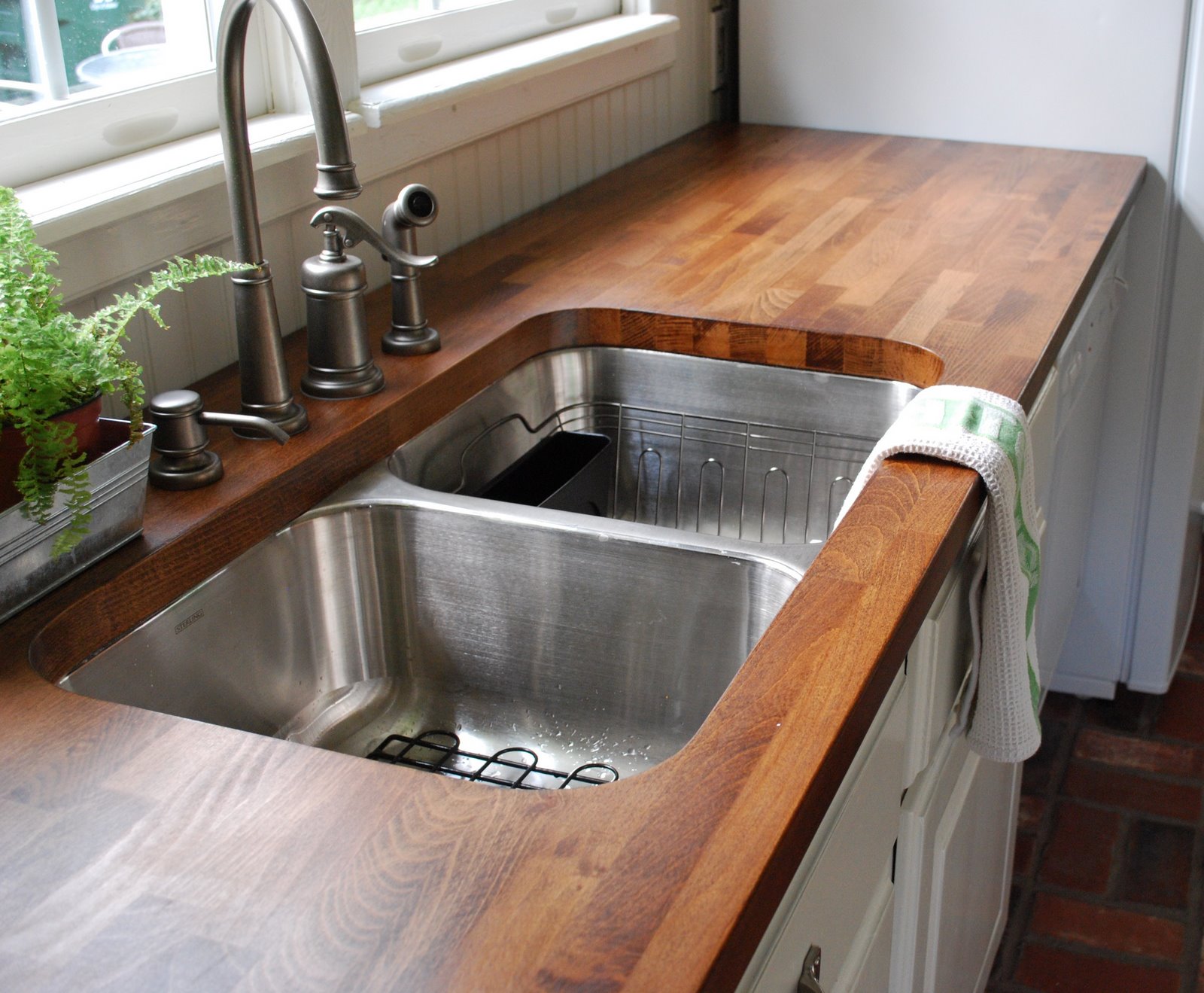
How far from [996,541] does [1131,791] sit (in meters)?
1.41

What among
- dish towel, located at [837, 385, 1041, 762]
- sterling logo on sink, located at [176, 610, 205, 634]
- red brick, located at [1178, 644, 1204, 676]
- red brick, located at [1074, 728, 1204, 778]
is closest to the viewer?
sterling logo on sink, located at [176, 610, 205, 634]

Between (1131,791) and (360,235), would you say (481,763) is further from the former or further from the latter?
(1131,791)

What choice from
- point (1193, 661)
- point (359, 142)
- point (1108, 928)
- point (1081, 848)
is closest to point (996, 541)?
point (359, 142)

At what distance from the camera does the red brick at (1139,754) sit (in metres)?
2.47

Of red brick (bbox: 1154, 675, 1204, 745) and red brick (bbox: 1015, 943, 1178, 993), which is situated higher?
red brick (bbox: 1015, 943, 1178, 993)

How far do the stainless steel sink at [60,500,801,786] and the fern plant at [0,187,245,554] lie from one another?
0.71ft

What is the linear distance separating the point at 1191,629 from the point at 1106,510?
0.59 m

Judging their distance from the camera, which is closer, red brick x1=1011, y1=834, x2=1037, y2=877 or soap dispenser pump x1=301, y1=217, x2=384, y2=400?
soap dispenser pump x1=301, y1=217, x2=384, y2=400

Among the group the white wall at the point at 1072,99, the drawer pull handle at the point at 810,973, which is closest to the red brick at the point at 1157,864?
the white wall at the point at 1072,99

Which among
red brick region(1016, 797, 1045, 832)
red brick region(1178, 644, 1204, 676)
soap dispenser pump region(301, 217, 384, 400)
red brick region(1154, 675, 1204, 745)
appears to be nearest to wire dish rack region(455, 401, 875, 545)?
soap dispenser pump region(301, 217, 384, 400)

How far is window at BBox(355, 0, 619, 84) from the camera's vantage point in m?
1.78

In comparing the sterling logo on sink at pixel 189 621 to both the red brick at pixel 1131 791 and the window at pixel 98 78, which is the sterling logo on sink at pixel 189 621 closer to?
the window at pixel 98 78

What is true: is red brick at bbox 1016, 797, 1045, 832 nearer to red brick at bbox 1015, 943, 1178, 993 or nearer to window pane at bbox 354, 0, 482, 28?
red brick at bbox 1015, 943, 1178, 993

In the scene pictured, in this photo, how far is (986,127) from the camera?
2.45 metres
